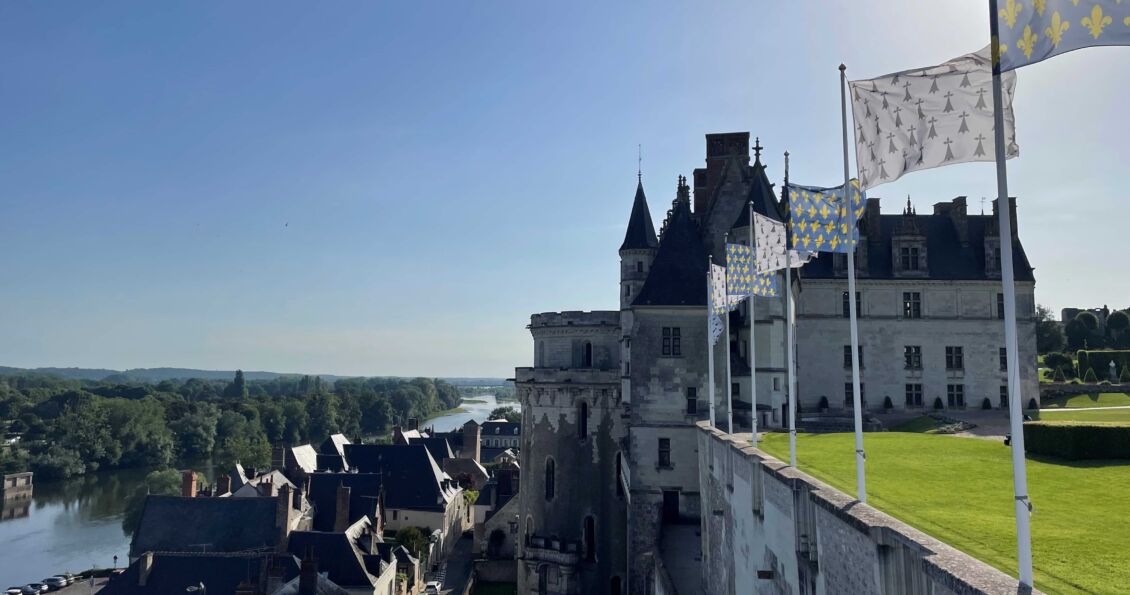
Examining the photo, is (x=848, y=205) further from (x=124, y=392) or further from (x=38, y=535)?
(x=124, y=392)

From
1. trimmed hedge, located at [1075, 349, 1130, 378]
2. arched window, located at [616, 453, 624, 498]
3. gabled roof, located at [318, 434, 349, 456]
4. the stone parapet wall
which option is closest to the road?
arched window, located at [616, 453, 624, 498]

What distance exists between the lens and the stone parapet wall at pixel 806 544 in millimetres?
8047

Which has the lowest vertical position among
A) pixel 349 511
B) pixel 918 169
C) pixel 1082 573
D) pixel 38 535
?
pixel 38 535

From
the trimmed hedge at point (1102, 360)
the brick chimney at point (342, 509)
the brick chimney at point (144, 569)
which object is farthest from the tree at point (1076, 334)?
the brick chimney at point (144, 569)

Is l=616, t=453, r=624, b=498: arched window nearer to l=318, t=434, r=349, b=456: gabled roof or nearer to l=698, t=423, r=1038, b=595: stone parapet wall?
l=698, t=423, r=1038, b=595: stone parapet wall

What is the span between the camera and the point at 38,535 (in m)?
68.8

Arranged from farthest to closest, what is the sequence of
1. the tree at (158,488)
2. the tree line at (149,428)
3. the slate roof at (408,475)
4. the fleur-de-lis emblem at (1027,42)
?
the tree line at (149,428) → the tree at (158,488) → the slate roof at (408,475) → the fleur-de-lis emblem at (1027,42)

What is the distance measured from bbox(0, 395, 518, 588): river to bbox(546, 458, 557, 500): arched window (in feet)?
133

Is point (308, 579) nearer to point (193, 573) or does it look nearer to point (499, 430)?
point (193, 573)

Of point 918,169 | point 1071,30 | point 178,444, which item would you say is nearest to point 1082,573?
point 918,169

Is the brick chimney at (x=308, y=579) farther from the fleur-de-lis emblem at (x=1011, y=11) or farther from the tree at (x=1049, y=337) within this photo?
the tree at (x=1049, y=337)

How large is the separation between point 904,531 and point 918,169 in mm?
4842

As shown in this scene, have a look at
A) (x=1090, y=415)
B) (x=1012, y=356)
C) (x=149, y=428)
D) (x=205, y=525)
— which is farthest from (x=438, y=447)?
(x=1012, y=356)

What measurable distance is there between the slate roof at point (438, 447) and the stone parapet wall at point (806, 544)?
68.2 m
